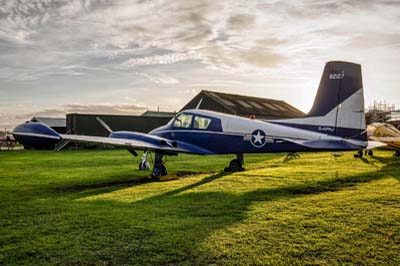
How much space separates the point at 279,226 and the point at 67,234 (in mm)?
3765

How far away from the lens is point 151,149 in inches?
539

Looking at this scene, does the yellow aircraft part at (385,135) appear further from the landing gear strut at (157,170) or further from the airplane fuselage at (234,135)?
the landing gear strut at (157,170)

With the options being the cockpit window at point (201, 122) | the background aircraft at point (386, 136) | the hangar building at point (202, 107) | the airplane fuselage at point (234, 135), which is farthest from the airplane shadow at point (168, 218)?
the hangar building at point (202, 107)

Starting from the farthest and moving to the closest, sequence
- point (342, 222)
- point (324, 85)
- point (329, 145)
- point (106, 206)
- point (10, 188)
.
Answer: point (324, 85) → point (329, 145) → point (10, 188) → point (106, 206) → point (342, 222)

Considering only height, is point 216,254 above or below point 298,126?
below

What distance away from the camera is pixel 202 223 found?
6.88 metres

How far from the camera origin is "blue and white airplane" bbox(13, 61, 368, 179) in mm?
12633

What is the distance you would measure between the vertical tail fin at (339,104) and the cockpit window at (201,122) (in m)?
3.68

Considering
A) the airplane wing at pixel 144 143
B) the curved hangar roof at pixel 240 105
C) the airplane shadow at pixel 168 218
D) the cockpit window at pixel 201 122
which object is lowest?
the airplane shadow at pixel 168 218

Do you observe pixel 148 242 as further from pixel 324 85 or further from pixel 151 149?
pixel 324 85

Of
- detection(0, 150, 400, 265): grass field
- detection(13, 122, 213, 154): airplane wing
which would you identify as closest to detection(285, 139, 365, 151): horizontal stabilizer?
detection(0, 150, 400, 265): grass field

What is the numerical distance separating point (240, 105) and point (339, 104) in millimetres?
40335

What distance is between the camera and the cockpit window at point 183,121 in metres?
15.1

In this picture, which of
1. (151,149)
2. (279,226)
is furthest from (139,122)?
(279,226)
